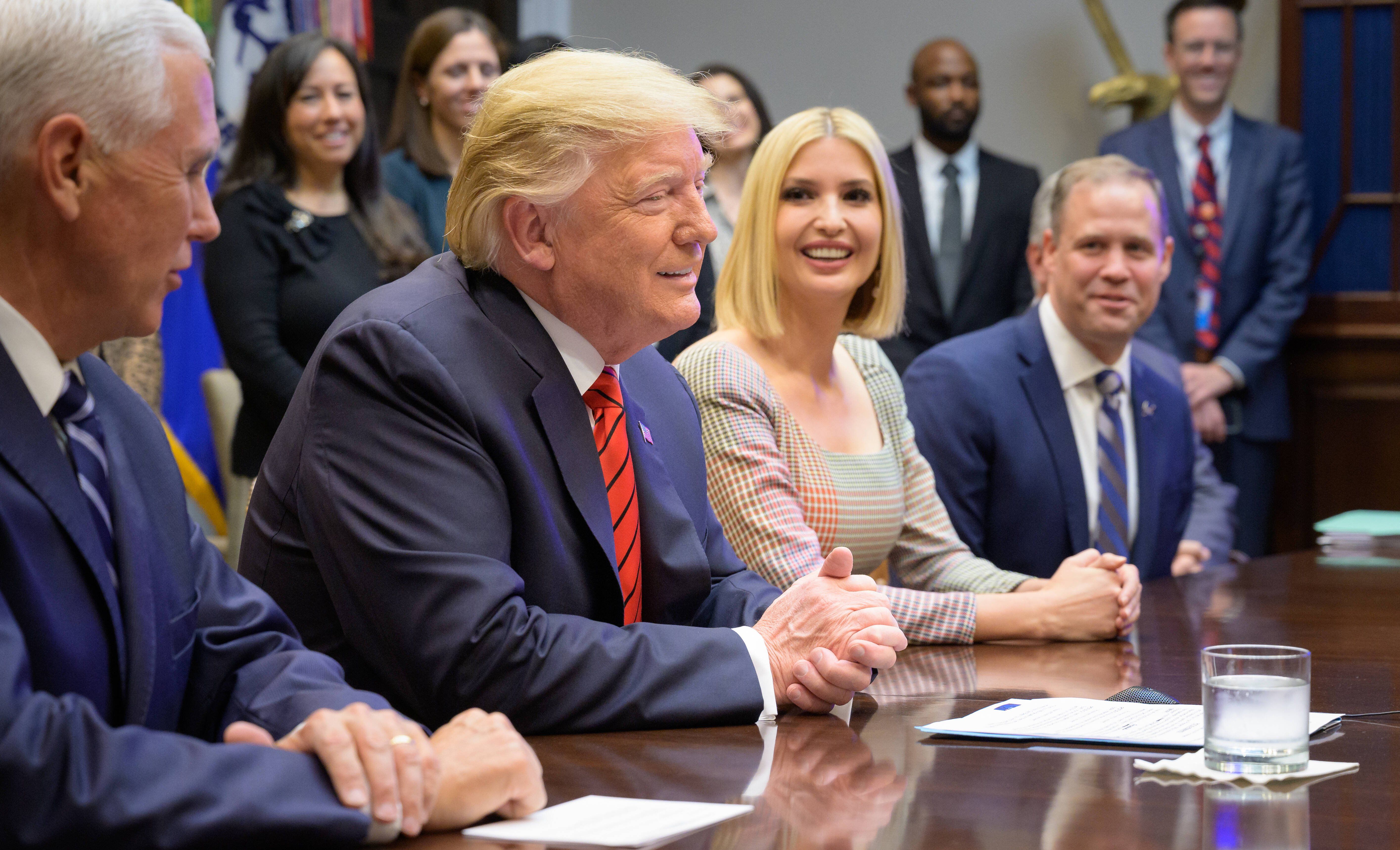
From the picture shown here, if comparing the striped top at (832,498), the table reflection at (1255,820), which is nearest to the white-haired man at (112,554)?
the table reflection at (1255,820)

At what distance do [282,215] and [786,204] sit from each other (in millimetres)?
1381

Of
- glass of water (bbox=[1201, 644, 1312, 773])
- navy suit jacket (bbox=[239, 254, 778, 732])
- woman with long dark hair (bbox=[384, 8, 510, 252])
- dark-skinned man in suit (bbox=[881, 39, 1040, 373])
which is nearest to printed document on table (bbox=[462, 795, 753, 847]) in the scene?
navy suit jacket (bbox=[239, 254, 778, 732])

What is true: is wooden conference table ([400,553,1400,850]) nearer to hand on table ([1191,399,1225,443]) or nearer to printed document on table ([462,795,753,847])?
printed document on table ([462,795,753,847])

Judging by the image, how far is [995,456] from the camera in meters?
2.76

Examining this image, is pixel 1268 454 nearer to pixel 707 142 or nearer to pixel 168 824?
pixel 707 142

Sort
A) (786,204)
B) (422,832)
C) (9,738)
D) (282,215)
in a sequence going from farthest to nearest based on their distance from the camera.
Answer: (282,215), (786,204), (422,832), (9,738)

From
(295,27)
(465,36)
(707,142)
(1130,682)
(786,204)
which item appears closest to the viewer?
(1130,682)

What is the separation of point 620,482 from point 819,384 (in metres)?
0.90

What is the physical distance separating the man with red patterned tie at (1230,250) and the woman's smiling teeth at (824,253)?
2.64 metres

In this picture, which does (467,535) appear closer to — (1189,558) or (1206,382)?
(1189,558)

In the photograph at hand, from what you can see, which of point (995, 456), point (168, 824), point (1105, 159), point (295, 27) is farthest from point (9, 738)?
point (295, 27)

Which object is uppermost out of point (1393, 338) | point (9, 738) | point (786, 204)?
point (786, 204)

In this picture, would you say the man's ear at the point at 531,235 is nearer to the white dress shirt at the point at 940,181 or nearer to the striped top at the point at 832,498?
the striped top at the point at 832,498

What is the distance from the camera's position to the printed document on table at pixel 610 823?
1.12 metres
